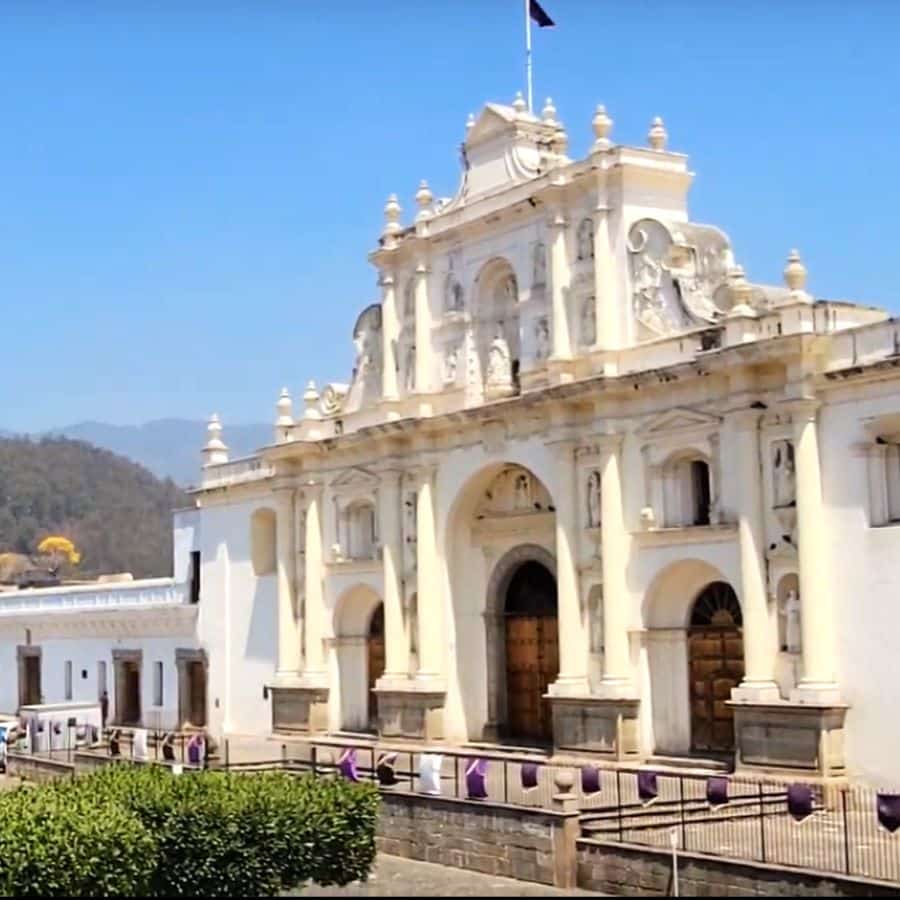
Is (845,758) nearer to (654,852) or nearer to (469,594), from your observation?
(654,852)

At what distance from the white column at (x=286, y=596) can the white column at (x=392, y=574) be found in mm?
4197

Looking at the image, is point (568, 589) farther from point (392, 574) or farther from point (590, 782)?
point (590, 782)

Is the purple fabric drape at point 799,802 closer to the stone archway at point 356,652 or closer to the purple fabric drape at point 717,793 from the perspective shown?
the purple fabric drape at point 717,793

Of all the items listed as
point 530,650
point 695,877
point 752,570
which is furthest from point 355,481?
point 695,877

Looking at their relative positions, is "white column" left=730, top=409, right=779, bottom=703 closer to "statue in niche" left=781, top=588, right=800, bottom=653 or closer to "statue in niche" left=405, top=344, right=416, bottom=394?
"statue in niche" left=781, top=588, right=800, bottom=653

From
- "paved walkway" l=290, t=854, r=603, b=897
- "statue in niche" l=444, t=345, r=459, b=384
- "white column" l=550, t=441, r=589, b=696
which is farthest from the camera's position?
"statue in niche" l=444, t=345, r=459, b=384

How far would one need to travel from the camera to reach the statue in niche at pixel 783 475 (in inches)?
1100

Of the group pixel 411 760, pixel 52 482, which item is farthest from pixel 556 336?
pixel 52 482

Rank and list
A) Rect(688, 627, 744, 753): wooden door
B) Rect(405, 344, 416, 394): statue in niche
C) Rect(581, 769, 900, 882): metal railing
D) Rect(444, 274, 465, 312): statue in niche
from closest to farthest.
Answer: Rect(581, 769, 900, 882): metal railing, Rect(688, 627, 744, 753): wooden door, Rect(444, 274, 465, 312): statue in niche, Rect(405, 344, 416, 394): statue in niche

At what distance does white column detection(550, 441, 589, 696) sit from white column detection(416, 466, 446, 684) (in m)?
4.40

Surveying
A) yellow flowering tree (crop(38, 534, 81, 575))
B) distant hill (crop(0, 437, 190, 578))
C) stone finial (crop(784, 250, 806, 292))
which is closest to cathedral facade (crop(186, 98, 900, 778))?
stone finial (crop(784, 250, 806, 292))

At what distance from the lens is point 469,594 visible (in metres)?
36.8

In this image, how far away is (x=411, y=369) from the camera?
38219 mm

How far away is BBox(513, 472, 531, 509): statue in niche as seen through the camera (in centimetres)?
3550
